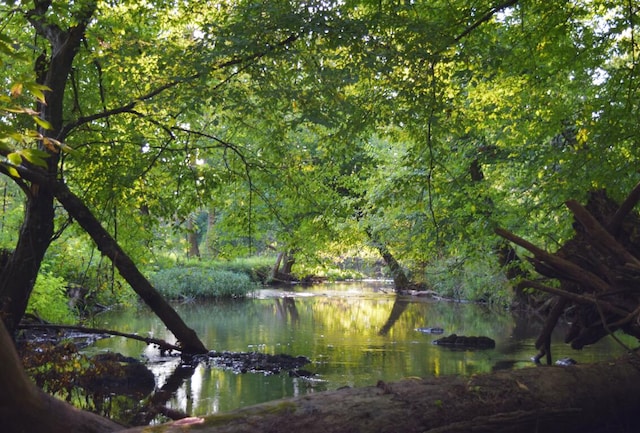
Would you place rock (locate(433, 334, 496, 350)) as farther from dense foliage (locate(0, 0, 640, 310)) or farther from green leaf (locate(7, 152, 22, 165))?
green leaf (locate(7, 152, 22, 165))

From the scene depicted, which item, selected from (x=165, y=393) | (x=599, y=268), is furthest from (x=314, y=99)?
(x=165, y=393)

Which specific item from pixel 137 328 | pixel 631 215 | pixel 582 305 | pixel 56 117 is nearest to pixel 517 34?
pixel 631 215

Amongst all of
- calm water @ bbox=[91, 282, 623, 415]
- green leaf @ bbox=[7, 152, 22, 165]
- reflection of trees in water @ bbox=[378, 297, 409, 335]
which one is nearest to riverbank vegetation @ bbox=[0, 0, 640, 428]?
calm water @ bbox=[91, 282, 623, 415]

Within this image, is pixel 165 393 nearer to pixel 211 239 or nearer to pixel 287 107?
pixel 287 107

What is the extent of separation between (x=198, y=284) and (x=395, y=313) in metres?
9.79

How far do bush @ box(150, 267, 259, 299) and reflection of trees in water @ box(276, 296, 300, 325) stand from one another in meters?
2.30

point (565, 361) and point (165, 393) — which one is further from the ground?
point (565, 361)

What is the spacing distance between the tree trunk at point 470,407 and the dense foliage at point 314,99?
2.95m

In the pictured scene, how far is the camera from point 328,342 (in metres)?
14.7

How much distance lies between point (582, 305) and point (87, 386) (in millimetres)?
7220

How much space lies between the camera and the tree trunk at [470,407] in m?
4.52

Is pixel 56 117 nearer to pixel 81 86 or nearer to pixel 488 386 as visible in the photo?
pixel 81 86

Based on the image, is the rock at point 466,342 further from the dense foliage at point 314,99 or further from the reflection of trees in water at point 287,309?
the reflection of trees in water at point 287,309

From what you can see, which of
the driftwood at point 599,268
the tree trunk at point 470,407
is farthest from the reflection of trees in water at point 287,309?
the tree trunk at point 470,407
